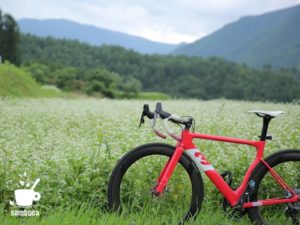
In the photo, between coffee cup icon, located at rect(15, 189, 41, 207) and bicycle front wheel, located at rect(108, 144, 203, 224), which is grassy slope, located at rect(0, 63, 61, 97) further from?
bicycle front wheel, located at rect(108, 144, 203, 224)

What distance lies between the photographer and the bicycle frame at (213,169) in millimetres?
5434

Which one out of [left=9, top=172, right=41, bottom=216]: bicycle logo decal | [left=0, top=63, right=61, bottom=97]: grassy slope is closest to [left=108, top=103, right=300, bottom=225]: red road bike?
[left=9, top=172, right=41, bottom=216]: bicycle logo decal

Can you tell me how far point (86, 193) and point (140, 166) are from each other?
86cm

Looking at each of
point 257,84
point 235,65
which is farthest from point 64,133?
point 235,65

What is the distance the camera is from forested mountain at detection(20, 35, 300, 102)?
275ft

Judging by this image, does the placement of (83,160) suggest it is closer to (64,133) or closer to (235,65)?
(64,133)

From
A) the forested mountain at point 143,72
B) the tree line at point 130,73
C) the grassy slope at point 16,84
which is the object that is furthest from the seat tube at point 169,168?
the forested mountain at point 143,72

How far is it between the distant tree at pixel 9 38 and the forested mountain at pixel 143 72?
25.5ft

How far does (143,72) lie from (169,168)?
128 metres

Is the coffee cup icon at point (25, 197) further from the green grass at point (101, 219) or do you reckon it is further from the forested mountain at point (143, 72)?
the forested mountain at point (143, 72)

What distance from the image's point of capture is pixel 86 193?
20.0 feet

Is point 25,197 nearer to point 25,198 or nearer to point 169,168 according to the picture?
point 25,198

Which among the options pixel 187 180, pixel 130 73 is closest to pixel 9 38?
pixel 130 73

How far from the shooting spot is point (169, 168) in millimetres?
5426
